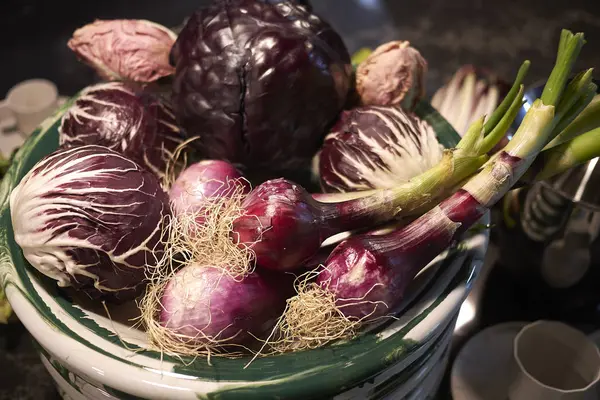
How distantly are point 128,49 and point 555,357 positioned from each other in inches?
22.7

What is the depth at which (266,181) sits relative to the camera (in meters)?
0.52

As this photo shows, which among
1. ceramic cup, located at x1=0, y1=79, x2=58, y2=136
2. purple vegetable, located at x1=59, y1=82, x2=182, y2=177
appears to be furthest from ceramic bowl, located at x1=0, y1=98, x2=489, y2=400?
ceramic cup, located at x1=0, y1=79, x2=58, y2=136

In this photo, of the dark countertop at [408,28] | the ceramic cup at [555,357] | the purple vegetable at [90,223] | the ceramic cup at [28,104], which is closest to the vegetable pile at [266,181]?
the purple vegetable at [90,223]

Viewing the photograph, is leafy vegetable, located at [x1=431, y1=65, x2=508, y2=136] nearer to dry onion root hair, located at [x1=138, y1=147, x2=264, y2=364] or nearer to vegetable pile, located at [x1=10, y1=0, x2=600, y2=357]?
vegetable pile, located at [x1=10, y1=0, x2=600, y2=357]

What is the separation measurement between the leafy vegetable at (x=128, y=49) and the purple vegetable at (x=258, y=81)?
0.14 feet

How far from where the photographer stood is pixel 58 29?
1.26 metres

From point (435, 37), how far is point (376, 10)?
16cm

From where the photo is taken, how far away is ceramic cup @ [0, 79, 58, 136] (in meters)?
1.00

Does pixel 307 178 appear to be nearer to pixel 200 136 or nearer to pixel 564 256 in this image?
pixel 200 136

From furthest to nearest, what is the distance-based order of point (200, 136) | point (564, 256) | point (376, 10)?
point (376, 10) → point (564, 256) → point (200, 136)

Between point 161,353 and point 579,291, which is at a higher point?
point 161,353

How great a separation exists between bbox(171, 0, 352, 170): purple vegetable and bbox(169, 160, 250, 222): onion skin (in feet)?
0.14

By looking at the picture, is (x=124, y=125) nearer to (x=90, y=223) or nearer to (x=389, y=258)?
(x=90, y=223)

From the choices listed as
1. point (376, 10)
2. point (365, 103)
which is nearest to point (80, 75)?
point (376, 10)
